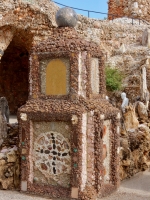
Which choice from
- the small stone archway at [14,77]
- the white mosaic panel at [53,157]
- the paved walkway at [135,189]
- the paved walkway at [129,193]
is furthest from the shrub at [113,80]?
the white mosaic panel at [53,157]

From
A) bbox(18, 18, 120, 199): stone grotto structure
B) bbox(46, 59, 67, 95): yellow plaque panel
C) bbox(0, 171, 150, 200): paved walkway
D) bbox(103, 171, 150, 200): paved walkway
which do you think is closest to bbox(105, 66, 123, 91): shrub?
bbox(103, 171, 150, 200): paved walkway

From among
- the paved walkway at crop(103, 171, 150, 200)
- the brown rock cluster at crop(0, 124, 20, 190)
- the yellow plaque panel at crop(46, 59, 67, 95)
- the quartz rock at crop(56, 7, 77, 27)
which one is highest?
the quartz rock at crop(56, 7, 77, 27)

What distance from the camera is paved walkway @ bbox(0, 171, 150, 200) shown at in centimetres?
491

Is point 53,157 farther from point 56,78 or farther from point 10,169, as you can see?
point 56,78

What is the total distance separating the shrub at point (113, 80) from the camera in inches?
590

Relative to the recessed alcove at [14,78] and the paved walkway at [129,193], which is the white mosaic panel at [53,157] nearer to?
the paved walkway at [129,193]

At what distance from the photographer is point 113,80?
49.2ft

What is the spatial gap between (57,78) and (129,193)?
2.30 metres

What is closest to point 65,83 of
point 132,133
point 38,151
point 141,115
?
point 38,151

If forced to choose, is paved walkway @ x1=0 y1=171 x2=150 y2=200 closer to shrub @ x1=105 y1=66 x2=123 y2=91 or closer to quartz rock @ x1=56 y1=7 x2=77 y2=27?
quartz rock @ x1=56 y1=7 x2=77 y2=27

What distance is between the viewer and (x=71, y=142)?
4.81 m

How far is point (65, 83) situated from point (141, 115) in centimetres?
398

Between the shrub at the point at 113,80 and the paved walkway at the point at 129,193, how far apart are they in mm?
8987

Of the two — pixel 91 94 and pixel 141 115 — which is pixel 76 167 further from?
pixel 141 115
